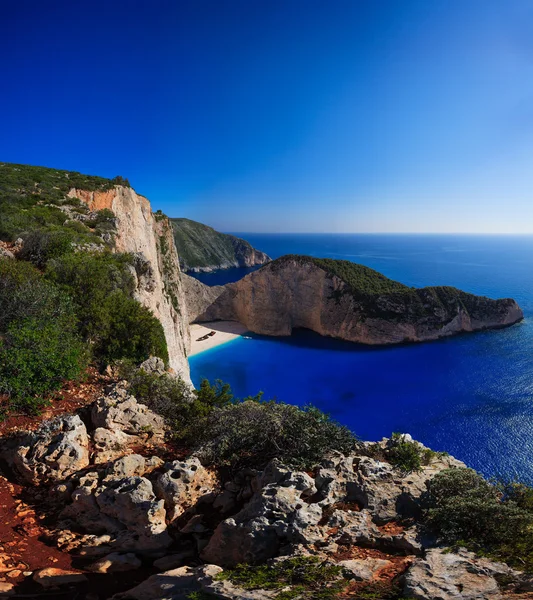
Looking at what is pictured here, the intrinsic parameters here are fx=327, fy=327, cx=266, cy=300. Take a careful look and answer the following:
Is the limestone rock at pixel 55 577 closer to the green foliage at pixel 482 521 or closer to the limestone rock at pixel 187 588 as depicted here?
the limestone rock at pixel 187 588

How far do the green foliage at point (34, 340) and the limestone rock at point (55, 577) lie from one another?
3.57 m

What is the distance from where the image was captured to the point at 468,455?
19062mm

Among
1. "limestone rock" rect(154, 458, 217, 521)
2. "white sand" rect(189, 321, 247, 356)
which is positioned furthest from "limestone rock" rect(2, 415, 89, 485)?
"white sand" rect(189, 321, 247, 356)

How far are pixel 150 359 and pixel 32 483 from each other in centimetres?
441

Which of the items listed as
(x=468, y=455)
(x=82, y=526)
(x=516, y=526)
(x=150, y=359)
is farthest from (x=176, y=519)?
(x=468, y=455)

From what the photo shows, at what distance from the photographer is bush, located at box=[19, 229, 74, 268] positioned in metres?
12.1

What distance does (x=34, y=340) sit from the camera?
725 centimetres

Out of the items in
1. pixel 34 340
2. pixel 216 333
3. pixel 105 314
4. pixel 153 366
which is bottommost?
pixel 216 333

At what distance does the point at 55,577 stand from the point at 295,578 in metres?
2.87

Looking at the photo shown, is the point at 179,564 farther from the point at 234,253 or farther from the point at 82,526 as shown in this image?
the point at 234,253

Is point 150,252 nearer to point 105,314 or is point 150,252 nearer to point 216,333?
point 105,314

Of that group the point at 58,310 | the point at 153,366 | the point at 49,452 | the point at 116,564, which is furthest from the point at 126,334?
the point at 116,564

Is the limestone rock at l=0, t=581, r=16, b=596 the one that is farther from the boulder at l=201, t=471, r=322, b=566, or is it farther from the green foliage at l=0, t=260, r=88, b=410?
the green foliage at l=0, t=260, r=88, b=410

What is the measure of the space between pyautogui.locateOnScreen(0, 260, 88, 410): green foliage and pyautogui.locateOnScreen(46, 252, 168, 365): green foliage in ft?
2.01
